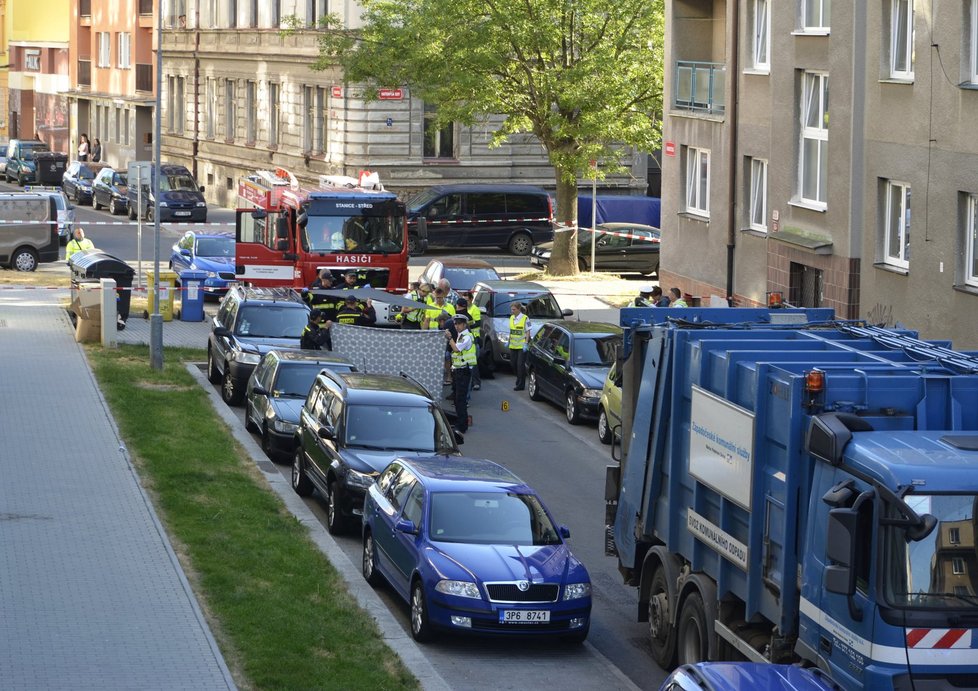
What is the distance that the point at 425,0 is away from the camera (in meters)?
40.0

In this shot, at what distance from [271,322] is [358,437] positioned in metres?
8.32

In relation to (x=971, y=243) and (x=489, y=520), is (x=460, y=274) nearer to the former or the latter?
(x=971, y=243)

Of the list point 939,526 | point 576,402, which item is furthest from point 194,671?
point 576,402

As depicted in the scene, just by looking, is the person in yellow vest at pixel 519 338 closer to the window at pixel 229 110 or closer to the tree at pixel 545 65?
the tree at pixel 545 65

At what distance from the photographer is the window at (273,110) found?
5772 centimetres

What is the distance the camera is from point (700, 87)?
32562mm

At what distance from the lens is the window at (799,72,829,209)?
87.1ft

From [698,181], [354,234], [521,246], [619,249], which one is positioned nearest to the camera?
[354,234]

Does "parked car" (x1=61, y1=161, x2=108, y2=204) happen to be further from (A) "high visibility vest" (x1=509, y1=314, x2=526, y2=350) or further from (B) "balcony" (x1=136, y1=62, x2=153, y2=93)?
(A) "high visibility vest" (x1=509, y1=314, x2=526, y2=350)

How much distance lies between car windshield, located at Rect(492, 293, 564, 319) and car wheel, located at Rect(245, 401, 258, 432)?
7774 mm

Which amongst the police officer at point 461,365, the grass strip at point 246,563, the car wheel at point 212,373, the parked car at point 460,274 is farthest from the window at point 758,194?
the grass strip at point 246,563

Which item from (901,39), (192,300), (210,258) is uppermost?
(901,39)

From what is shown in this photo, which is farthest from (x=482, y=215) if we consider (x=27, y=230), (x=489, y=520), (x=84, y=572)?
(x=84, y=572)

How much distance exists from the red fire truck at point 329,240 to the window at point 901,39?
11128mm
